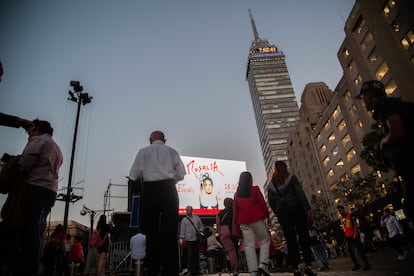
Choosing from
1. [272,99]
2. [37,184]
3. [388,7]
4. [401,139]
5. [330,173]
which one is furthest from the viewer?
[272,99]

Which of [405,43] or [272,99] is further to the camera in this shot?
[272,99]

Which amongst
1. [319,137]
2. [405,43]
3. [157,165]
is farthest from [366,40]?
[157,165]

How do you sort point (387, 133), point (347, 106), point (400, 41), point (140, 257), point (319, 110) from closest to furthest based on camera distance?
1. point (387, 133)
2. point (140, 257)
3. point (400, 41)
4. point (347, 106)
5. point (319, 110)

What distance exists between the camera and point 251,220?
4016 millimetres

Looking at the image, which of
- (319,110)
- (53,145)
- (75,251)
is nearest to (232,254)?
(53,145)

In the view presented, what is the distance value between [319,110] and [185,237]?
65.3 meters

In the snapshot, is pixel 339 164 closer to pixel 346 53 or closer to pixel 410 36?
pixel 346 53

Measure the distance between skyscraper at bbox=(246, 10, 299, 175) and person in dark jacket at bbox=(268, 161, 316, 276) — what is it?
118930 mm

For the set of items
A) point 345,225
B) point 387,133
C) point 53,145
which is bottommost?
point 345,225

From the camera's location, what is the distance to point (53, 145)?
3.06m

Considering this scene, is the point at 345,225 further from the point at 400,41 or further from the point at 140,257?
the point at 400,41

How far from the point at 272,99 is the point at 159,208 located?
13732 cm

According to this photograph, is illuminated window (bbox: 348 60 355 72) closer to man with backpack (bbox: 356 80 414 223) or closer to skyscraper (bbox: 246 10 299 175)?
man with backpack (bbox: 356 80 414 223)

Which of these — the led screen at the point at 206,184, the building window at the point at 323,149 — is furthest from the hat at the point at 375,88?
the building window at the point at 323,149
